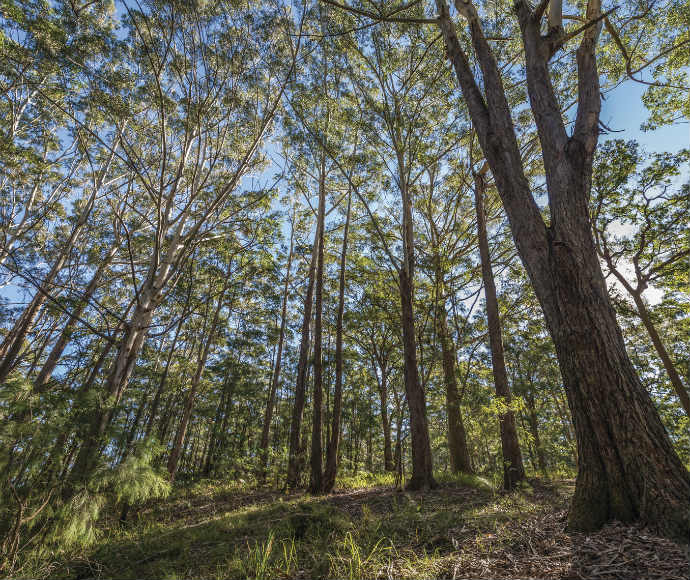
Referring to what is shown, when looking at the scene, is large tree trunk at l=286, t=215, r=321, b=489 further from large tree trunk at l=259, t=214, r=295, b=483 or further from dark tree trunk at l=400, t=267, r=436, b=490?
dark tree trunk at l=400, t=267, r=436, b=490

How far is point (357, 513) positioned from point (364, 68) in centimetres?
1040

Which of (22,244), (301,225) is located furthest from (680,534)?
(22,244)

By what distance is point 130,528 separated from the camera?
578 centimetres

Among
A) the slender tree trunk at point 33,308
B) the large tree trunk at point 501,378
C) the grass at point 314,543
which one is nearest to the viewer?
the grass at point 314,543

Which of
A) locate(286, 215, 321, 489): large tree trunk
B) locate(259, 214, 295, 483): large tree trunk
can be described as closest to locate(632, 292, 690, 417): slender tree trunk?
locate(286, 215, 321, 489): large tree trunk

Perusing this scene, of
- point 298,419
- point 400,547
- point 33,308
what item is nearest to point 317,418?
point 298,419

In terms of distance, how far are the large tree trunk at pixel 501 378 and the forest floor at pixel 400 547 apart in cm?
43

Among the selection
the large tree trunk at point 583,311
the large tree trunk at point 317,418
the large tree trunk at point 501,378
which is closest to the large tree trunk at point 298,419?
the large tree trunk at point 317,418

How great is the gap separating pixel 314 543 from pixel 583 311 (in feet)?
11.1

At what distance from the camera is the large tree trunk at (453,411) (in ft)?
26.6

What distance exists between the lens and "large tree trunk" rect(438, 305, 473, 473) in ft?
26.6

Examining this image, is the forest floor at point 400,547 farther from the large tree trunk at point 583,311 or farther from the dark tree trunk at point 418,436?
the dark tree trunk at point 418,436

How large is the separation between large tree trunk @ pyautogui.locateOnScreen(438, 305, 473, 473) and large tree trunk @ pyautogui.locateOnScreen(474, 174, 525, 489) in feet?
4.42

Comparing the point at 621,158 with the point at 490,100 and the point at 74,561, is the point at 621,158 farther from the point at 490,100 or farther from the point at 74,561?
the point at 74,561
